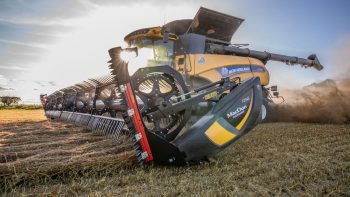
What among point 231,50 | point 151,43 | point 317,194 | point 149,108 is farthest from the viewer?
point 231,50

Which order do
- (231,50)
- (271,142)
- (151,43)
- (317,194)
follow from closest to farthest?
(317,194)
(271,142)
(151,43)
(231,50)

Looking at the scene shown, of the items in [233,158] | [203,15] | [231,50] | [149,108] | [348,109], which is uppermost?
[203,15]

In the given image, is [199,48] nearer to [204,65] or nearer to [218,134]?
[204,65]

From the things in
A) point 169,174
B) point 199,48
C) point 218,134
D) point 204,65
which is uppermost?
point 199,48

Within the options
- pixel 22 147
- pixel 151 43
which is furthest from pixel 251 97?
pixel 151 43

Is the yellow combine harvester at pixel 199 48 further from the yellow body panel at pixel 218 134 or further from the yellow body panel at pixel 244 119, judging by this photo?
the yellow body panel at pixel 218 134

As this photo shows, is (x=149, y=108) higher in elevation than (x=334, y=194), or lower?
higher

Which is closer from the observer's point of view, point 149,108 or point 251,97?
point 149,108

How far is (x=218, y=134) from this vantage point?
2.90 metres

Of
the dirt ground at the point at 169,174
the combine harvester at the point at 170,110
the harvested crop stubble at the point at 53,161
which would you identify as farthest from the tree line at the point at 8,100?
the dirt ground at the point at 169,174

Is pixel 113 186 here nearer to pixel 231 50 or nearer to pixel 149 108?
pixel 149 108

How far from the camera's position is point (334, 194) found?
79.5 inches

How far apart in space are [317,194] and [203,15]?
5.54 metres

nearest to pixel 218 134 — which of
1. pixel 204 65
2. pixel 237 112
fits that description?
pixel 237 112
